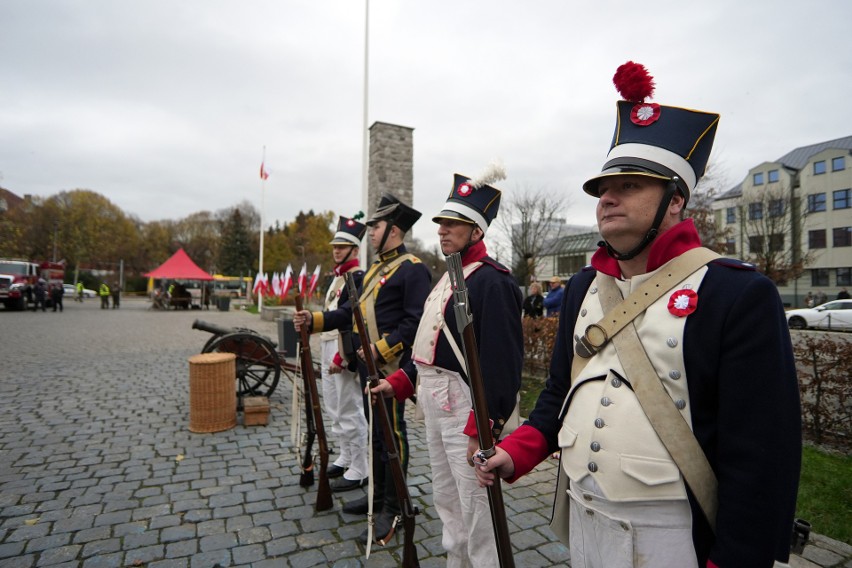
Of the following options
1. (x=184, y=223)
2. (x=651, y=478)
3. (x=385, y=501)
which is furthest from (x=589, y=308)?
(x=184, y=223)

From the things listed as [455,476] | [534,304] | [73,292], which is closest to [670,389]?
[455,476]

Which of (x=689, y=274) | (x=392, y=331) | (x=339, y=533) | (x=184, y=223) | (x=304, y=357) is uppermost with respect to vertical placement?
(x=184, y=223)

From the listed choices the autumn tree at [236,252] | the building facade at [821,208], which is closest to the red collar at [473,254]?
the building facade at [821,208]

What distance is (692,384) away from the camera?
1376 mm

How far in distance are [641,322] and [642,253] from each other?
24 cm

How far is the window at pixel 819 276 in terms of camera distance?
40.0 metres

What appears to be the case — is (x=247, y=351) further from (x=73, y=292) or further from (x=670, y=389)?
(x=73, y=292)

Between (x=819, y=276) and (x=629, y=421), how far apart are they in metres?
50.4

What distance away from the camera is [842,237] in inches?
1533

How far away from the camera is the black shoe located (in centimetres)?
422

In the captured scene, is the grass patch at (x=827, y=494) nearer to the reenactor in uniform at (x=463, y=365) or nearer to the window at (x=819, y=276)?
the reenactor in uniform at (x=463, y=365)

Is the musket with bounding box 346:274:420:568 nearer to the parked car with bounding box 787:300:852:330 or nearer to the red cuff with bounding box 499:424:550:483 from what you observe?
the red cuff with bounding box 499:424:550:483

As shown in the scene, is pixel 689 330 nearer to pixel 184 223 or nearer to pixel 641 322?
pixel 641 322

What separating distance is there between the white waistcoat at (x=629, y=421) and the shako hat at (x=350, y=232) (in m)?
3.45
